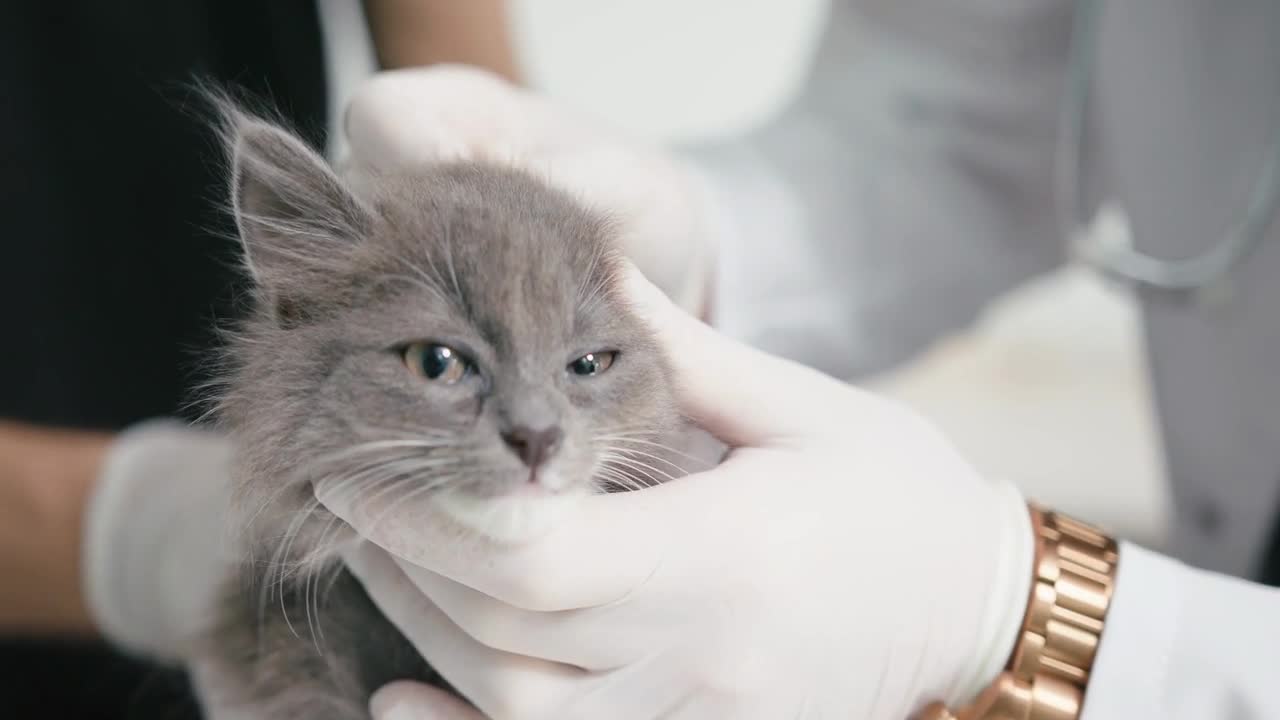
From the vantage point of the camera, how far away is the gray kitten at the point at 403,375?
93 cm

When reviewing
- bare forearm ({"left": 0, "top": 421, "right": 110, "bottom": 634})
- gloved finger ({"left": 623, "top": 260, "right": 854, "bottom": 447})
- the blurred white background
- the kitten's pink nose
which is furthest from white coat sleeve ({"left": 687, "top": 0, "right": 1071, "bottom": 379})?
bare forearm ({"left": 0, "top": 421, "right": 110, "bottom": 634})

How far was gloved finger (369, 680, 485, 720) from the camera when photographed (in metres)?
1.11

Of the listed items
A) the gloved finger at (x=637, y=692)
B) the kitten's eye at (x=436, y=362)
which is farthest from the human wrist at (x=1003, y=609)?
the kitten's eye at (x=436, y=362)

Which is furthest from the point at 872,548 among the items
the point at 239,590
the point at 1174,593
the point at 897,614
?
the point at 239,590

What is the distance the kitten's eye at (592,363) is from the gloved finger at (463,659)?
14.0 inches

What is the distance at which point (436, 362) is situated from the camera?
955 millimetres

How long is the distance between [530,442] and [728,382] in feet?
1.21

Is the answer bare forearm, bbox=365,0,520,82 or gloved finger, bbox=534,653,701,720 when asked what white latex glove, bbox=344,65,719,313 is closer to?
bare forearm, bbox=365,0,520,82

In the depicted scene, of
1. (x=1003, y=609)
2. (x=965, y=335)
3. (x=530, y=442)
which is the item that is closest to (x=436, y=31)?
(x=530, y=442)

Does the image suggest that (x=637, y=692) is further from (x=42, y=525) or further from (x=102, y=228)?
(x=102, y=228)

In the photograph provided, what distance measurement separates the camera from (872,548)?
46.5 inches

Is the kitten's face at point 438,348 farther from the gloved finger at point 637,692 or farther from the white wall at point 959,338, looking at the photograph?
the white wall at point 959,338

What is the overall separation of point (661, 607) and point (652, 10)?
2.20m

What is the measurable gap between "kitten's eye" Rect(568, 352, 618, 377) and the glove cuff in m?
1.00
